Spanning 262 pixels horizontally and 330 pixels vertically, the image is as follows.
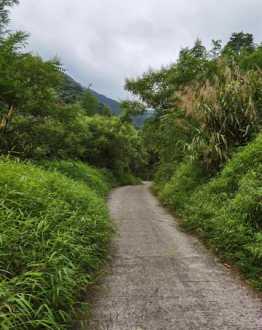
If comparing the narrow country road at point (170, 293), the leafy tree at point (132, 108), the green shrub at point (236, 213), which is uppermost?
the leafy tree at point (132, 108)

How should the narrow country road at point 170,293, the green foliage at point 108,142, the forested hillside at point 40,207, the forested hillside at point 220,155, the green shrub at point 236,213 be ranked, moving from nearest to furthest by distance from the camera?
1. the forested hillside at point 40,207
2. the narrow country road at point 170,293
3. the green shrub at point 236,213
4. the forested hillside at point 220,155
5. the green foliage at point 108,142

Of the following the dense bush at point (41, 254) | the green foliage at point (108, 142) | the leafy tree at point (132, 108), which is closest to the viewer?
the dense bush at point (41, 254)

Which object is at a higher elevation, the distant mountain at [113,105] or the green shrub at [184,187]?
the distant mountain at [113,105]

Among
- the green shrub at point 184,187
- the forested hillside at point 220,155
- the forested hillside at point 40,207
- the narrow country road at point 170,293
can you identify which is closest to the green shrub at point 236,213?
the forested hillside at point 220,155

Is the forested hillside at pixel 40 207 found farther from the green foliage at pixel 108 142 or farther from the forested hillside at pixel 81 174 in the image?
the green foliage at pixel 108 142

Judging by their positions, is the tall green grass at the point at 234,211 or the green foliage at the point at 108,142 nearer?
the tall green grass at the point at 234,211

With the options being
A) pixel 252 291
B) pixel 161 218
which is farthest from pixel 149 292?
pixel 161 218

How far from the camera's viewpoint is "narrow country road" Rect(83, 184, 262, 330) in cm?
268

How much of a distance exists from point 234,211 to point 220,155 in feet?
9.90

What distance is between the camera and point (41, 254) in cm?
290

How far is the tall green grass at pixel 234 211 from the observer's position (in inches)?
163

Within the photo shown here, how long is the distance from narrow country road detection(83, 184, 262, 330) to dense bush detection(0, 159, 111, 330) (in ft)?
1.04

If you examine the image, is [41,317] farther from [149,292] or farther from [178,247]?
[178,247]

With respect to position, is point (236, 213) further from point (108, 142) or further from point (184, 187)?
point (108, 142)
